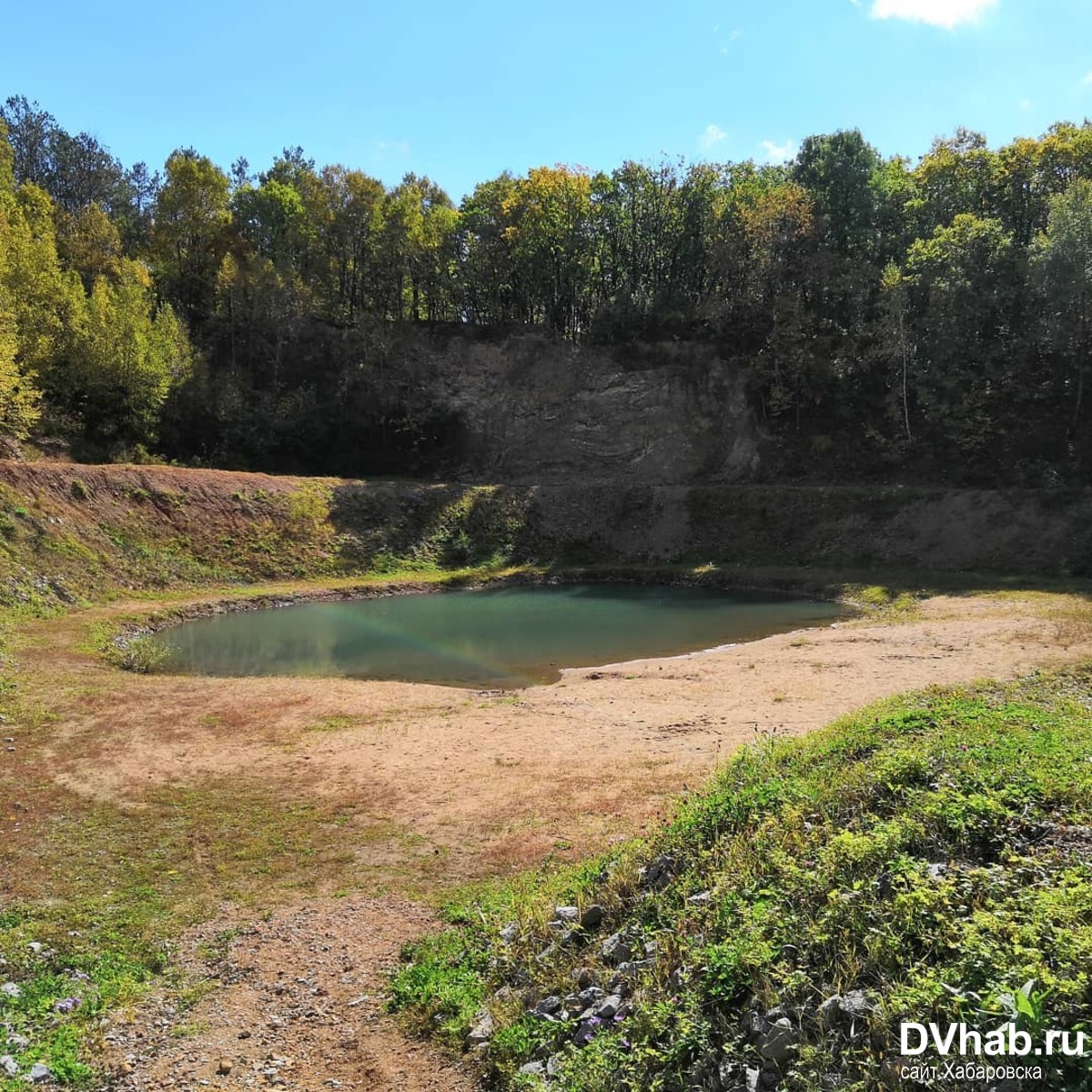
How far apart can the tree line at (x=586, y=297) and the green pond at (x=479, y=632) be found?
16927 millimetres

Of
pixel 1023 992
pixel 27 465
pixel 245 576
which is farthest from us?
pixel 245 576

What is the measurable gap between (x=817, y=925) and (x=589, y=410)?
158ft

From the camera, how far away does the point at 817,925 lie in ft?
17.4

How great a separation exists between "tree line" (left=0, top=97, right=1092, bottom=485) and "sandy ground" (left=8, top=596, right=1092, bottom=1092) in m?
22.4

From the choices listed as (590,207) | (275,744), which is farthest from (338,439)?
(275,744)

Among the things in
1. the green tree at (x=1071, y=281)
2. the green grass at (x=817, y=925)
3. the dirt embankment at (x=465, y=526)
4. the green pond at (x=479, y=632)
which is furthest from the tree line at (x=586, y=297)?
the green grass at (x=817, y=925)

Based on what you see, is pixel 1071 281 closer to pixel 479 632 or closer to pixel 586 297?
pixel 586 297

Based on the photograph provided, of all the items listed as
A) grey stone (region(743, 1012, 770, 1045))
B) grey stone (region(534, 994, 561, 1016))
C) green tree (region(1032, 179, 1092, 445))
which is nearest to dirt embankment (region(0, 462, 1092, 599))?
green tree (region(1032, 179, 1092, 445))

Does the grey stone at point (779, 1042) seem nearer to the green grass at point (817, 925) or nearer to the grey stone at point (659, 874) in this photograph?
the green grass at point (817, 925)

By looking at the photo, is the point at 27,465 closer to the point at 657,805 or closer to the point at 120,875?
the point at 120,875

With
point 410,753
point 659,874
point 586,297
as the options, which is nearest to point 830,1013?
point 659,874

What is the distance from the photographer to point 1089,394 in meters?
39.6

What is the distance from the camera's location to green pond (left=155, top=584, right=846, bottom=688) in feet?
73.6

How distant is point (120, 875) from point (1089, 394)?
47.9 m
